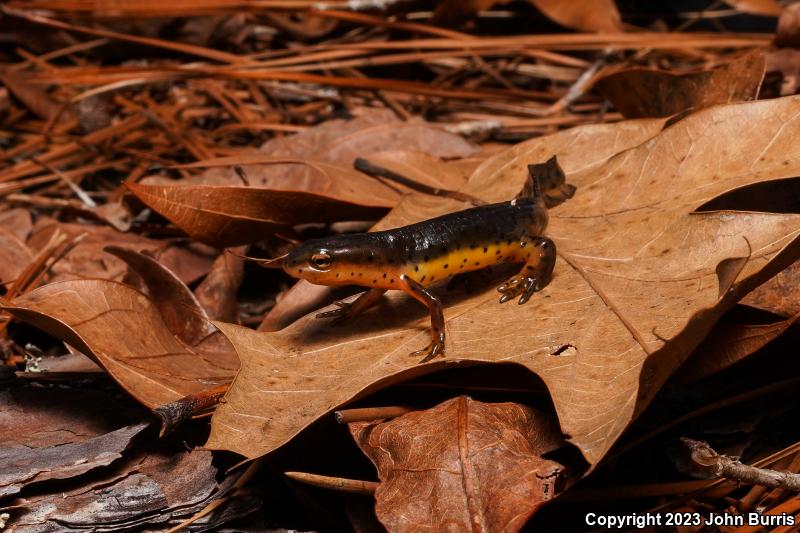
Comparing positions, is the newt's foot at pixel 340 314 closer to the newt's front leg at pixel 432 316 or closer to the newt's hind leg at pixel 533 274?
the newt's front leg at pixel 432 316

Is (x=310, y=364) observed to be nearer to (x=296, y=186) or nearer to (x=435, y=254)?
(x=435, y=254)

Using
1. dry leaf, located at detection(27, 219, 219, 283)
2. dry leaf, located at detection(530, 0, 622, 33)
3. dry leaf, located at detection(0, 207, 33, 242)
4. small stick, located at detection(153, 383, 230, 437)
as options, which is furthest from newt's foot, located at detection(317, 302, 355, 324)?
dry leaf, located at detection(530, 0, 622, 33)

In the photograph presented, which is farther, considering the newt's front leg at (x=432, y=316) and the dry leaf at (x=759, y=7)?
the dry leaf at (x=759, y=7)

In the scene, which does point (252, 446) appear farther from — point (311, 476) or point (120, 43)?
point (120, 43)

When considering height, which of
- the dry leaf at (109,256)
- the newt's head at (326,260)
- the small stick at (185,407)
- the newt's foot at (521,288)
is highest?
the newt's head at (326,260)

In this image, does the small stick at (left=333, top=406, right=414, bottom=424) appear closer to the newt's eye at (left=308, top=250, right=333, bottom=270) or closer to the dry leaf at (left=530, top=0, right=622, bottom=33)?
the newt's eye at (left=308, top=250, right=333, bottom=270)

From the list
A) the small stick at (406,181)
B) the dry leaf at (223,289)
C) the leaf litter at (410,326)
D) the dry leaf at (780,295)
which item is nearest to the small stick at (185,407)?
the leaf litter at (410,326)

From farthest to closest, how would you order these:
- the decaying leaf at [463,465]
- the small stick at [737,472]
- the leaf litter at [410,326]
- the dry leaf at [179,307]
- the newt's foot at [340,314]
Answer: the dry leaf at [179,307] < the newt's foot at [340,314] < the leaf litter at [410,326] < the small stick at [737,472] < the decaying leaf at [463,465]

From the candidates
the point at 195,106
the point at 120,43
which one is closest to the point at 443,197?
the point at 195,106
